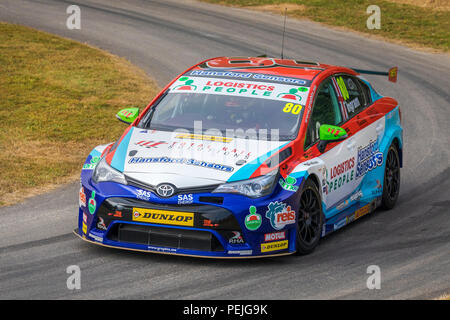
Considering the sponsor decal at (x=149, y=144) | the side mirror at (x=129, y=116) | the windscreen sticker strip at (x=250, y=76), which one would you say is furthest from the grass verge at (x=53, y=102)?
the windscreen sticker strip at (x=250, y=76)

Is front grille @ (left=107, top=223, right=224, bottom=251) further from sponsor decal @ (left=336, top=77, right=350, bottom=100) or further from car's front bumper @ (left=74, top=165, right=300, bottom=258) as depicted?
sponsor decal @ (left=336, top=77, right=350, bottom=100)

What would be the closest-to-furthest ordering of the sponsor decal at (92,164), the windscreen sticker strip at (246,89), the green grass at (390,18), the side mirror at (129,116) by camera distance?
the sponsor decal at (92,164), the windscreen sticker strip at (246,89), the side mirror at (129,116), the green grass at (390,18)

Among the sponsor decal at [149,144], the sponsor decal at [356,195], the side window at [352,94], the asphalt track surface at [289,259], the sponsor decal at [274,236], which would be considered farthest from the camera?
the side window at [352,94]

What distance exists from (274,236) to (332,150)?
4.88 ft

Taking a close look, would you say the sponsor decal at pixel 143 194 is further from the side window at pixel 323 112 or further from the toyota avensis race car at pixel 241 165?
the side window at pixel 323 112

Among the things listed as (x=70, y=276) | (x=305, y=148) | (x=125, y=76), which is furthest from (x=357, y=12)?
(x=70, y=276)

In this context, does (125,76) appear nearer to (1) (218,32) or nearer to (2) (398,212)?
(1) (218,32)

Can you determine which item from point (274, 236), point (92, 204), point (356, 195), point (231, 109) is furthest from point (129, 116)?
point (356, 195)

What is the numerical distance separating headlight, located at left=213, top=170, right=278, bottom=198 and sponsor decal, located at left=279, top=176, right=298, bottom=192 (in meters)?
0.10

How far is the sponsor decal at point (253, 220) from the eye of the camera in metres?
7.75

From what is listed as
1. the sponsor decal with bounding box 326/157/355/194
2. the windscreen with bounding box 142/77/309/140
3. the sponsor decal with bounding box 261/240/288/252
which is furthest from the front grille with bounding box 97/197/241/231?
the sponsor decal with bounding box 326/157/355/194

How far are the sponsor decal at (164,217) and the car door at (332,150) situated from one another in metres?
1.57

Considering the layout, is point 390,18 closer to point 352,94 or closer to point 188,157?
point 352,94

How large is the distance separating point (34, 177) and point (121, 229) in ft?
13.2
